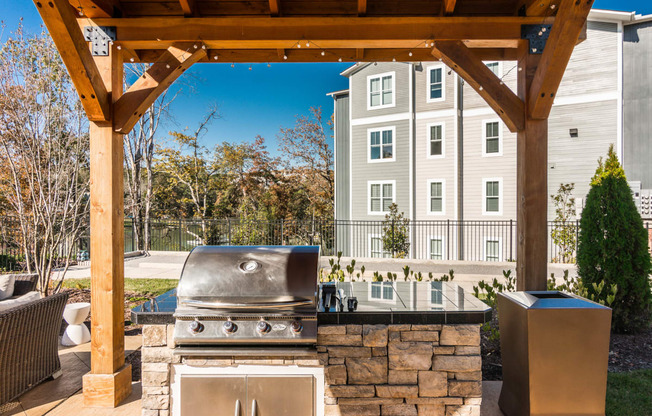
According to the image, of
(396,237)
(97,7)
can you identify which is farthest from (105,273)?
(396,237)

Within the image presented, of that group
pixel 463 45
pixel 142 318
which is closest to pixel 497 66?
A: pixel 463 45

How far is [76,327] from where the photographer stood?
4066 millimetres

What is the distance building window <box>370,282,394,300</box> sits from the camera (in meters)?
2.69

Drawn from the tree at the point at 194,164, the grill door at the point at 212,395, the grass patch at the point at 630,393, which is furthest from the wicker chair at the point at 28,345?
the tree at the point at 194,164

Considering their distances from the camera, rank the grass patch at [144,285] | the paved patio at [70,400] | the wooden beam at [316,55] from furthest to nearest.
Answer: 1. the grass patch at [144,285]
2. the wooden beam at [316,55]
3. the paved patio at [70,400]

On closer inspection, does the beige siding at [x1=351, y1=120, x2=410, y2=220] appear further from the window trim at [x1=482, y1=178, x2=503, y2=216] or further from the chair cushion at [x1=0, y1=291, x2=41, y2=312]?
the chair cushion at [x1=0, y1=291, x2=41, y2=312]

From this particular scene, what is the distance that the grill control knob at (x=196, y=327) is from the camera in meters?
2.17

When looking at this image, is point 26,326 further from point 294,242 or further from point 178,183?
point 178,183

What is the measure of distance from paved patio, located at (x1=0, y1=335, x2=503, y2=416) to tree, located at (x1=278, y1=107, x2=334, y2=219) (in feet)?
44.5

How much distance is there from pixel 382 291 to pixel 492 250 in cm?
889

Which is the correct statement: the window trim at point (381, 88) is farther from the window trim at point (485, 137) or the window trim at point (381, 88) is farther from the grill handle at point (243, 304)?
the grill handle at point (243, 304)

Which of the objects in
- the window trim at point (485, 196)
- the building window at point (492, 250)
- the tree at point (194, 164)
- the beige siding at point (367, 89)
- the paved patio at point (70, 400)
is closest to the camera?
the paved patio at point (70, 400)

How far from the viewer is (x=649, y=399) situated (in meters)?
2.84

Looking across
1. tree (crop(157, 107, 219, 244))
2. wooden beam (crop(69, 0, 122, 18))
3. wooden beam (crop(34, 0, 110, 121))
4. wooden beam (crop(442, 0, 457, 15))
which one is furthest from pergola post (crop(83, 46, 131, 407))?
tree (crop(157, 107, 219, 244))
